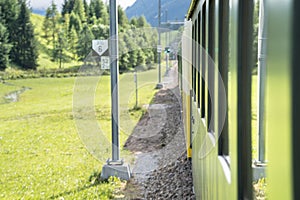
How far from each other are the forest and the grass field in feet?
38.5

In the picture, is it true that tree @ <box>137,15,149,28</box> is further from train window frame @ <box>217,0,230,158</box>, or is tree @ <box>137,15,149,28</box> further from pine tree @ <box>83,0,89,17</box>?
train window frame @ <box>217,0,230,158</box>

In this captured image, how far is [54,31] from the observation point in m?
41.4

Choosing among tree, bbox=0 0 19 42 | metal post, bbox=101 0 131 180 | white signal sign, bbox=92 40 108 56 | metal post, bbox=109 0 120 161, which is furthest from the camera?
tree, bbox=0 0 19 42

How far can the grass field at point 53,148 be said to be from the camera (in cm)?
640

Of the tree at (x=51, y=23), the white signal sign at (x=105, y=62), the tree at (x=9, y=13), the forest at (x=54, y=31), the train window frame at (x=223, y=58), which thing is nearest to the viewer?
the train window frame at (x=223, y=58)

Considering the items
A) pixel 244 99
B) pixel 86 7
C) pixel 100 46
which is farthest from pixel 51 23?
pixel 244 99

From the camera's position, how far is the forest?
35344 millimetres

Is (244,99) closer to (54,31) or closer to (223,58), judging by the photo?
(223,58)

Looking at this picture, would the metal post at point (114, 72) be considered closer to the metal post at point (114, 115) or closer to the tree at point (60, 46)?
the metal post at point (114, 115)

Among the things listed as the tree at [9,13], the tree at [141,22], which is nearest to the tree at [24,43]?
the tree at [9,13]

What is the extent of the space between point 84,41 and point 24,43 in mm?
5292

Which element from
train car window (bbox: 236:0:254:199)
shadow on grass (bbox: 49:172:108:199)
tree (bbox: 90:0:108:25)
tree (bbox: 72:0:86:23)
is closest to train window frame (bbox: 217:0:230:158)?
train car window (bbox: 236:0:254:199)

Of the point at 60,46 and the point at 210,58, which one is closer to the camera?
the point at 210,58

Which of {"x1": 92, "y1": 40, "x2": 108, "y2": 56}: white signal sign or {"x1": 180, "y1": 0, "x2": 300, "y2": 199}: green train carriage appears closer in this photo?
{"x1": 180, "y1": 0, "x2": 300, "y2": 199}: green train carriage
